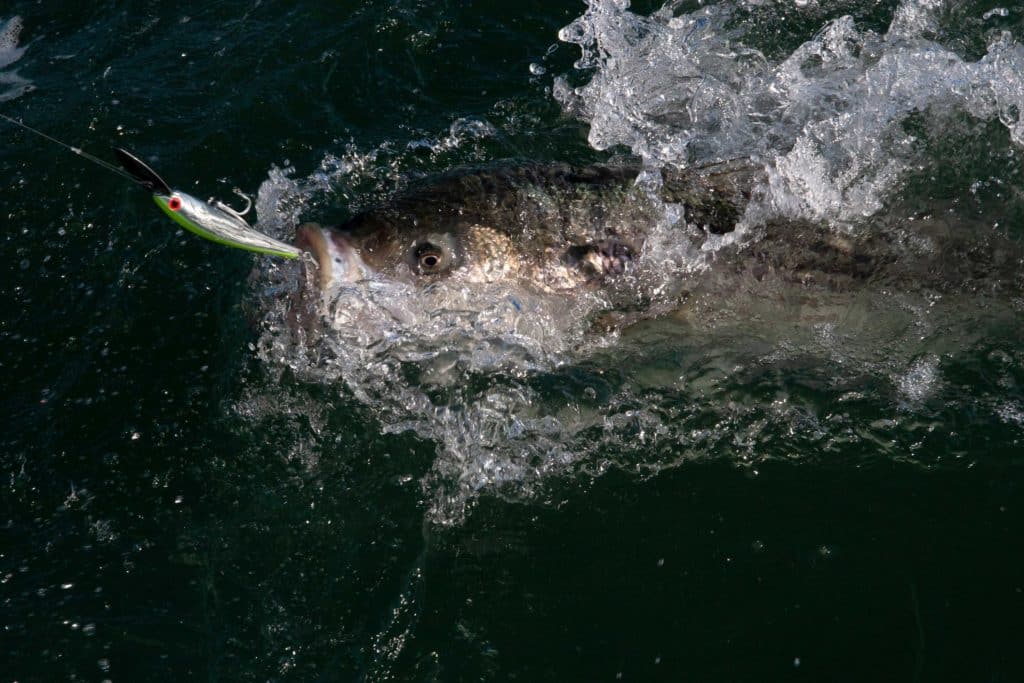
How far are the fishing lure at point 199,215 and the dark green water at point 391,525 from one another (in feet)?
2.71

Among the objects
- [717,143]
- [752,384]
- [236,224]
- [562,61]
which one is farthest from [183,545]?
[562,61]

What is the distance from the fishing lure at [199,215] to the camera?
108 inches

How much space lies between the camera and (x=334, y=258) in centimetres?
330

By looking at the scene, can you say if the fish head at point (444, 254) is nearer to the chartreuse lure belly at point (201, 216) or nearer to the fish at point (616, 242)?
the fish at point (616, 242)

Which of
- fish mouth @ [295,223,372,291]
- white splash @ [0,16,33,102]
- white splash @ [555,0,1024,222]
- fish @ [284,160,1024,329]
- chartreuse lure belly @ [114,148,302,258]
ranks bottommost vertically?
chartreuse lure belly @ [114,148,302,258]

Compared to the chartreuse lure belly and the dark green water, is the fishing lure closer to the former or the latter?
the chartreuse lure belly

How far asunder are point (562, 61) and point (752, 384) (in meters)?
2.24

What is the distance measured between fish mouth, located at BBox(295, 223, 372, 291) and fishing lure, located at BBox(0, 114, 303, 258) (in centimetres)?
8

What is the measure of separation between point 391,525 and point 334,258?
0.94 metres

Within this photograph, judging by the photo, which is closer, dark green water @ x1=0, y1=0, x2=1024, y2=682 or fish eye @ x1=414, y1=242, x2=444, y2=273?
dark green water @ x1=0, y1=0, x2=1024, y2=682

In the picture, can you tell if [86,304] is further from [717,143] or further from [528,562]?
[717,143]

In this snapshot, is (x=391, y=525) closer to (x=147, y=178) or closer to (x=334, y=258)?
(x=334, y=258)

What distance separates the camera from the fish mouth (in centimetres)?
330

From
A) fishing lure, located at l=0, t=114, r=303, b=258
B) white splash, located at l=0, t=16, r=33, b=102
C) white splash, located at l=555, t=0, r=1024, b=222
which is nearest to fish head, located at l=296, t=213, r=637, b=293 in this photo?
fishing lure, located at l=0, t=114, r=303, b=258
